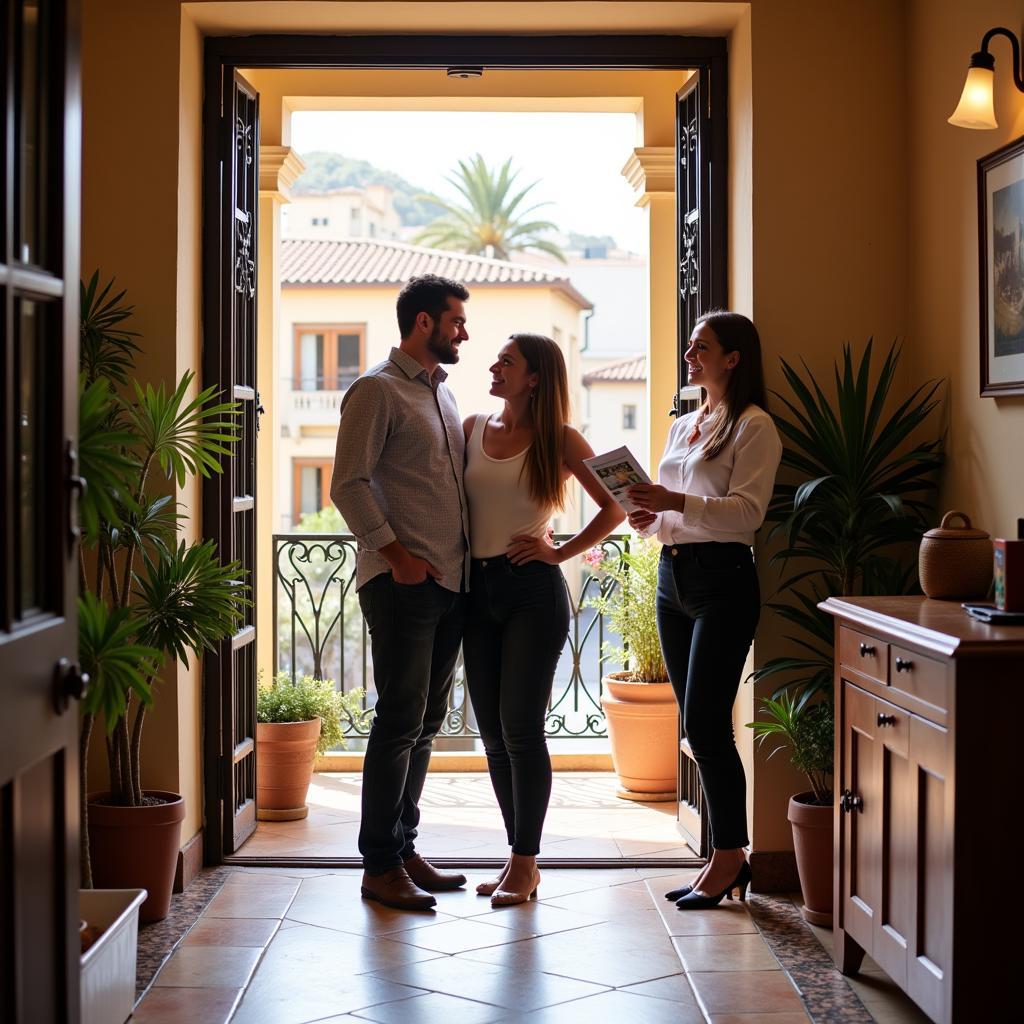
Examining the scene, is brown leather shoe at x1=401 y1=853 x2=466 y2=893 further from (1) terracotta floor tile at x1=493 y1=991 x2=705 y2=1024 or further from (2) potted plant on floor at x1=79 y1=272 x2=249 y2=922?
(1) terracotta floor tile at x1=493 y1=991 x2=705 y2=1024

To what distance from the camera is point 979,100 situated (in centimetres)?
308

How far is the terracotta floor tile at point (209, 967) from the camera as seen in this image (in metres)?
3.21

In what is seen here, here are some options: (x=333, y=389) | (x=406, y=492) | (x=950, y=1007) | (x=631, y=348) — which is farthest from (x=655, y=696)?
(x=631, y=348)

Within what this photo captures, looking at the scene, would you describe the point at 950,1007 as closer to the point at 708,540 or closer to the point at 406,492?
the point at 708,540

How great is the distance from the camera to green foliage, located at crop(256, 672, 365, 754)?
198 inches

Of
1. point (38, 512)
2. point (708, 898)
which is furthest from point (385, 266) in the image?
point (38, 512)

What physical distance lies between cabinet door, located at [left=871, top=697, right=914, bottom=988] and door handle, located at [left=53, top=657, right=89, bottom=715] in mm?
1710

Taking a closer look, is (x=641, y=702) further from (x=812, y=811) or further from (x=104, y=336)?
(x=104, y=336)

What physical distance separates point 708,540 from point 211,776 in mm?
1854

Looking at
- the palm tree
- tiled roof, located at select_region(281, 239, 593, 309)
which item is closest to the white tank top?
tiled roof, located at select_region(281, 239, 593, 309)

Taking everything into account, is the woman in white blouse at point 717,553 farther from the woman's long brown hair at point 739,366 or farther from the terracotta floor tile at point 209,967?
the terracotta floor tile at point 209,967

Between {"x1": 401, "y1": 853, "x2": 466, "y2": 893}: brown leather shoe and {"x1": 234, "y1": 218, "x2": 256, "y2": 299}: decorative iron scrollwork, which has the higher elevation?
{"x1": 234, "y1": 218, "x2": 256, "y2": 299}: decorative iron scrollwork

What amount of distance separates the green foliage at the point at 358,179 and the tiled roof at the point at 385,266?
569 inches

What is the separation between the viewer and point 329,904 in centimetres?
384
